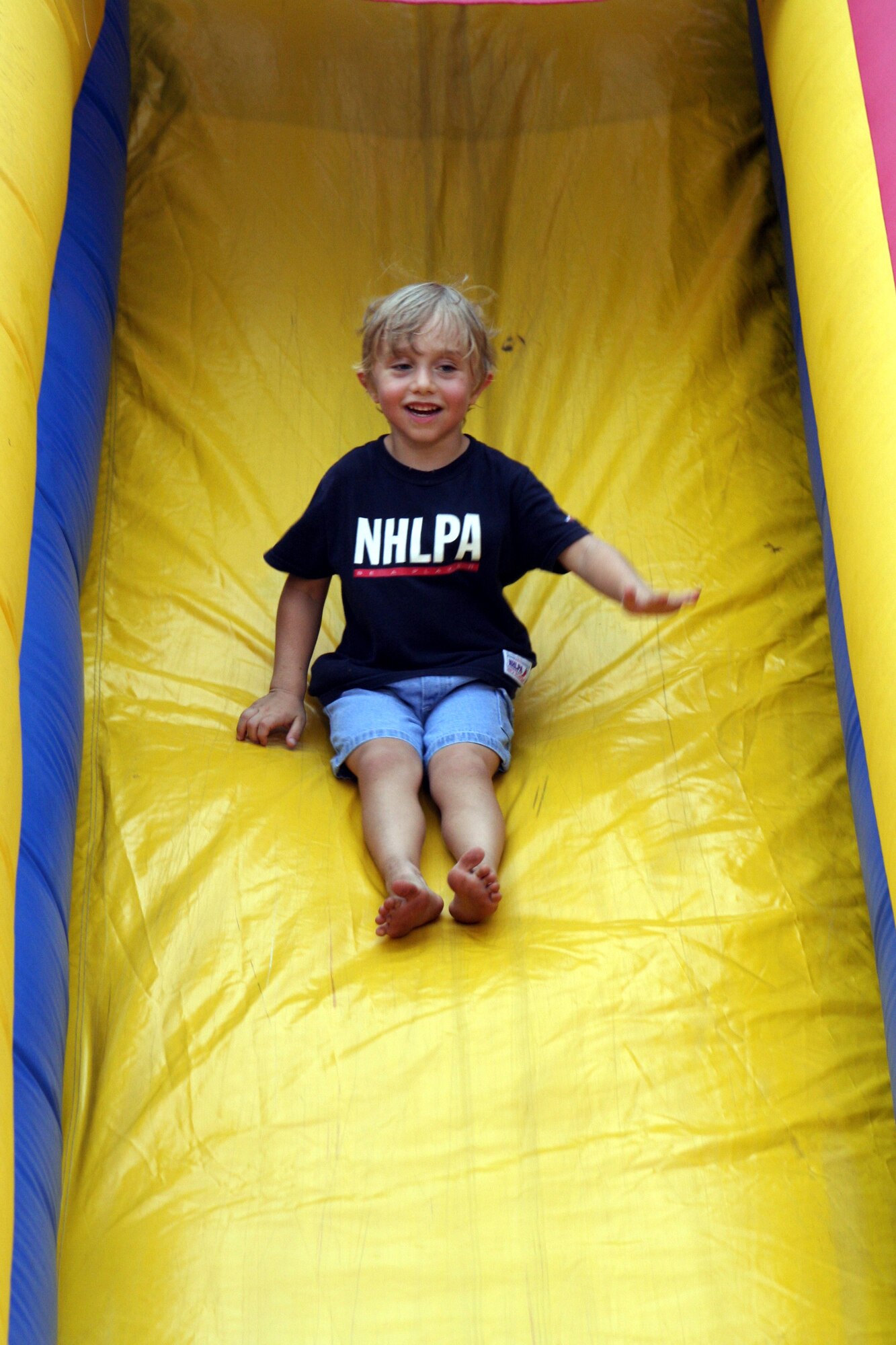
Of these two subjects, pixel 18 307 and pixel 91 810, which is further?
pixel 91 810

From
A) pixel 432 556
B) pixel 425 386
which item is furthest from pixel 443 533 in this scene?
pixel 425 386

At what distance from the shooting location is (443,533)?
152 cm

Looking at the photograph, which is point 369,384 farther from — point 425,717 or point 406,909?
point 406,909

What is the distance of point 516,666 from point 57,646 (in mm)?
469

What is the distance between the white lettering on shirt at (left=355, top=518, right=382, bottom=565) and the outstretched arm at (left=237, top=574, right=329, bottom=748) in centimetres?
9

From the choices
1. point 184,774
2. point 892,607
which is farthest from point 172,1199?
point 892,607

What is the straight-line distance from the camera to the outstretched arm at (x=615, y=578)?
4.42ft

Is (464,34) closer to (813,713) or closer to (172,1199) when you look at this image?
(813,713)

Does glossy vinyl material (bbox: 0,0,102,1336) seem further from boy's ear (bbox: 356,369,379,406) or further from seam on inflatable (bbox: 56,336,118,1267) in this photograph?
boy's ear (bbox: 356,369,379,406)

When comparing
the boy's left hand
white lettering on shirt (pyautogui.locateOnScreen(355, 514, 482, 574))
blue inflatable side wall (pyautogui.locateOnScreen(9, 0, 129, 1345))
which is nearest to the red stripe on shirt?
white lettering on shirt (pyautogui.locateOnScreen(355, 514, 482, 574))

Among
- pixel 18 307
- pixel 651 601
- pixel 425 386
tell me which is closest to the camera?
pixel 18 307

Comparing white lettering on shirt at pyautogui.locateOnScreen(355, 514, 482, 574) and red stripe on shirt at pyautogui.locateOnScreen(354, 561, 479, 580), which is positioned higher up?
white lettering on shirt at pyautogui.locateOnScreen(355, 514, 482, 574)

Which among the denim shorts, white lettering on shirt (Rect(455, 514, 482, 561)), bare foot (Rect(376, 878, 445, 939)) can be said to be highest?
white lettering on shirt (Rect(455, 514, 482, 561))

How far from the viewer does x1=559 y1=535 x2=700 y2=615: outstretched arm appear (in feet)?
4.42
